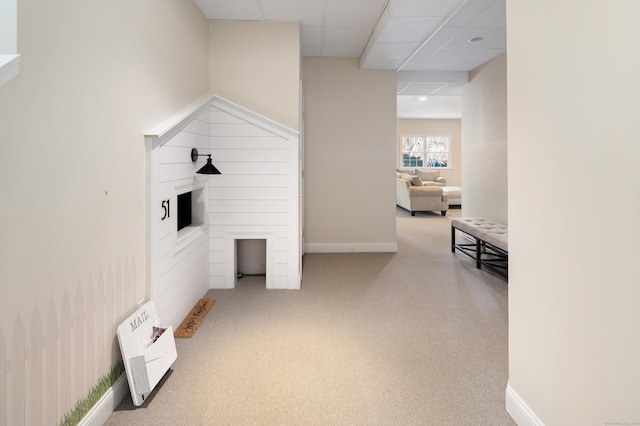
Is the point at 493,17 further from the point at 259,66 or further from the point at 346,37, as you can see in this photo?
the point at 259,66

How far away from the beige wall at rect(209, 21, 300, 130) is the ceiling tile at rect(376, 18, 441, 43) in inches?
35.8

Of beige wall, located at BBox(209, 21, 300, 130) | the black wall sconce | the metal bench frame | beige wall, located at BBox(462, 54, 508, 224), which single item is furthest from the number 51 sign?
beige wall, located at BBox(462, 54, 508, 224)

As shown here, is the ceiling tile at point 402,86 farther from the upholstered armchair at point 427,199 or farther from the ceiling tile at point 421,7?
the upholstered armchair at point 427,199

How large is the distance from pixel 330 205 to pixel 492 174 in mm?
2264

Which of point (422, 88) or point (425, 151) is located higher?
point (422, 88)

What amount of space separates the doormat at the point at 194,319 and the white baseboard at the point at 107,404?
24.9 inches

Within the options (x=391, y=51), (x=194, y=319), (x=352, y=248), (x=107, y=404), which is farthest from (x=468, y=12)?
(x=107, y=404)

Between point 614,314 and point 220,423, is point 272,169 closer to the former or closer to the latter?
point 220,423

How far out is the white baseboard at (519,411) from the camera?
1.55 meters

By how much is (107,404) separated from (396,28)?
3678 millimetres

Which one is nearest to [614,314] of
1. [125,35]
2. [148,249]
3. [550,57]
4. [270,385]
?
[550,57]

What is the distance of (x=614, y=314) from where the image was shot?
1.10 metres

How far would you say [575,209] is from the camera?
4.15 ft

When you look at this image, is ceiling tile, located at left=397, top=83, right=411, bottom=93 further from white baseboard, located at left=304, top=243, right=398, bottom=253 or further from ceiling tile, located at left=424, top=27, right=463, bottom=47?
white baseboard, located at left=304, top=243, right=398, bottom=253
